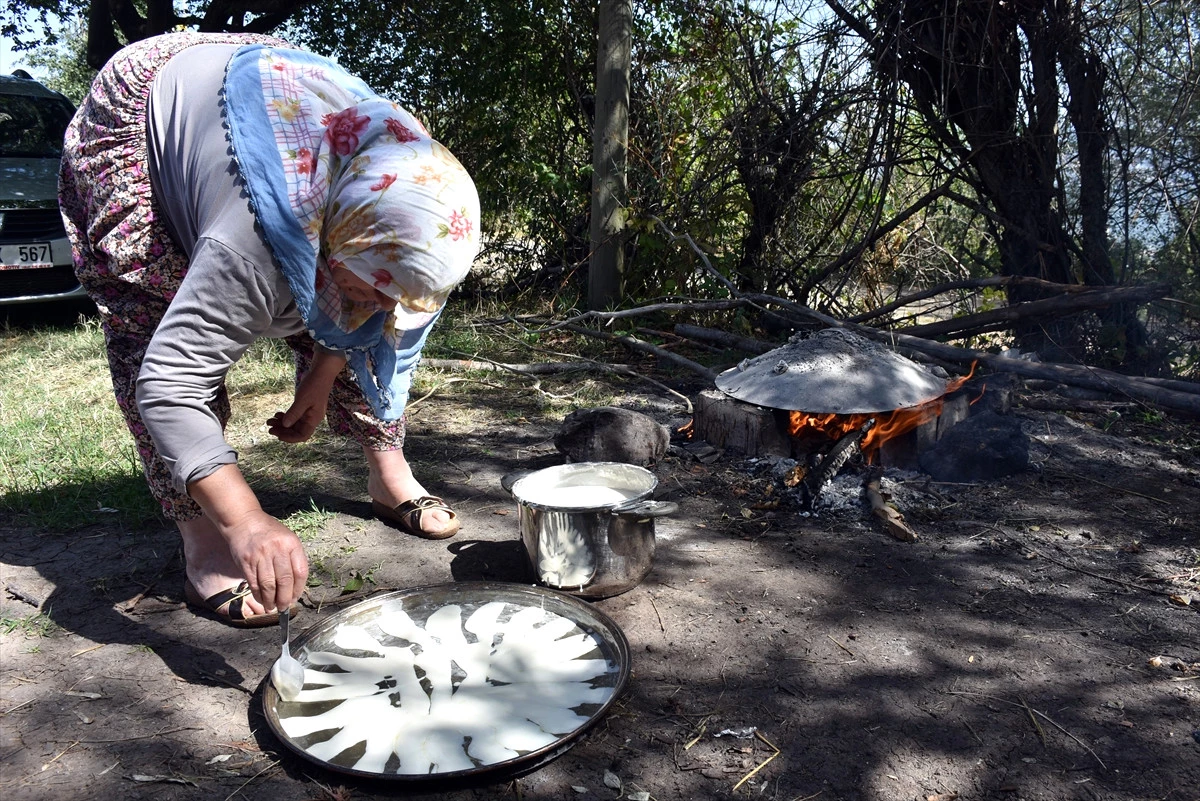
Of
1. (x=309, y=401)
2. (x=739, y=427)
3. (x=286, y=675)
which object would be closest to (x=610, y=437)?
(x=739, y=427)

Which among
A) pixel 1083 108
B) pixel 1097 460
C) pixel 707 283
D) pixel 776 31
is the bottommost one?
pixel 1097 460

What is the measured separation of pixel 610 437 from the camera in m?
3.05

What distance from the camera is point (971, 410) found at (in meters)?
3.33

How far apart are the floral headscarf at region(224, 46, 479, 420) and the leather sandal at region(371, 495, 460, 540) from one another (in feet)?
3.16

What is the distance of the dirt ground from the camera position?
1.57 meters

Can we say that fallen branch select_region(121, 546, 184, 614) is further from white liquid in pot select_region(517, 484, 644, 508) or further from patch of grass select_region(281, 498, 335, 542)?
white liquid in pot select_region(517, 484, 644, 508)

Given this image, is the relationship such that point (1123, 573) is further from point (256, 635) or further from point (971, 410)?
point (256, 635)

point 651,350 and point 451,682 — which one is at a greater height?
point 651,350

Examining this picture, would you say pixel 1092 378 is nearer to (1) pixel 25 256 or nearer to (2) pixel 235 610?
(2) pixel 235 610

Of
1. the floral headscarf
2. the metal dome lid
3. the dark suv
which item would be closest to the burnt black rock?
the metal dome lid

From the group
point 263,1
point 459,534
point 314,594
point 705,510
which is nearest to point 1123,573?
point 705,510

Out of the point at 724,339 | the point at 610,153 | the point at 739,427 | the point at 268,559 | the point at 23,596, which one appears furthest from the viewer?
the point at 610,153

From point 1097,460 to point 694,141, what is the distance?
339 cm

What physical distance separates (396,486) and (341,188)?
1250 mm
